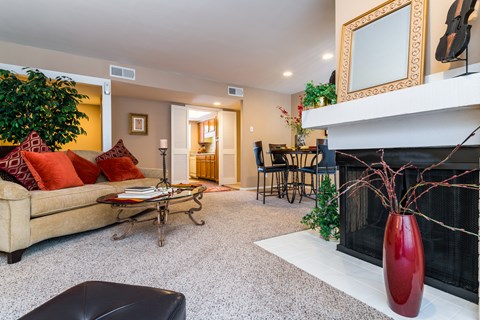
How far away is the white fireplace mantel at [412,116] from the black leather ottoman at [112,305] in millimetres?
1508

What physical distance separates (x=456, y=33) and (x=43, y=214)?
3155 mm

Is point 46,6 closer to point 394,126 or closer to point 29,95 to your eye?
point 29,95

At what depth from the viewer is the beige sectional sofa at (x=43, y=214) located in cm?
181

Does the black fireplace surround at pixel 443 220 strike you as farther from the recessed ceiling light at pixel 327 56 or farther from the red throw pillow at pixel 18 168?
the red throw pillow at pixel 18 168

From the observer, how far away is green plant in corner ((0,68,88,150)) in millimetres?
2889

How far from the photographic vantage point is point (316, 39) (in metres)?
3.31

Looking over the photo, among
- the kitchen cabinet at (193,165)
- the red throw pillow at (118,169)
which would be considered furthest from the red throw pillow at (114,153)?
the kitchen cabinet at (193,165)

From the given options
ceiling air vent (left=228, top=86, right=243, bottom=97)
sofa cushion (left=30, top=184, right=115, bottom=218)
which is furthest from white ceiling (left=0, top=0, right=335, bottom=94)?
sofa cushion (left=30, top=184, right=115, bottom=218)

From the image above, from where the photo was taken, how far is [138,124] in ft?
17.5

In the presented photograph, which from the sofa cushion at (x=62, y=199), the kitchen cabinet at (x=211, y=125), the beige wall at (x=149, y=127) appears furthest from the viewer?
the kitchen cabinet at (x=211, y=125)

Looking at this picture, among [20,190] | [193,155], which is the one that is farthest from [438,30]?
[193,155]

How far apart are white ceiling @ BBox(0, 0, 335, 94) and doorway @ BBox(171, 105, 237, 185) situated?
5.43 ft

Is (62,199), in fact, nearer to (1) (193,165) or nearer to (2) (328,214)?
(2) (328,214)

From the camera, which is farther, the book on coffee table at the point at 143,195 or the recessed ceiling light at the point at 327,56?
the recessed ceiling light at the point at 327,56
